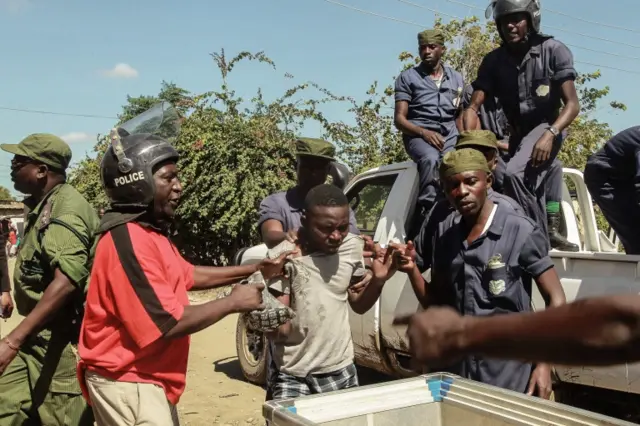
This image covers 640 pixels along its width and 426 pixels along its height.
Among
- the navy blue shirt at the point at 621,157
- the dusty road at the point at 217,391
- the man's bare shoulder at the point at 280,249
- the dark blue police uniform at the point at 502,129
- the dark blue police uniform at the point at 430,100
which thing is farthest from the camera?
the dusty road at the point at 217,391

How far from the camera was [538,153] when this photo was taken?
14.7 ft

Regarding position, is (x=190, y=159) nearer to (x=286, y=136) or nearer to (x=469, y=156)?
(x=286, y=136)

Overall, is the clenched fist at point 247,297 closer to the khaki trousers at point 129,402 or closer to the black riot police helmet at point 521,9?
the khaki trousers at point 129,402

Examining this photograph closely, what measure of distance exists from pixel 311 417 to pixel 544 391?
1.18m

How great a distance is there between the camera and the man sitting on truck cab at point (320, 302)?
3367 millimetres

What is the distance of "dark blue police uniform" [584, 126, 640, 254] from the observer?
15.4ft

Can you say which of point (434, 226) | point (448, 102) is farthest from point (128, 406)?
point (448, 102)

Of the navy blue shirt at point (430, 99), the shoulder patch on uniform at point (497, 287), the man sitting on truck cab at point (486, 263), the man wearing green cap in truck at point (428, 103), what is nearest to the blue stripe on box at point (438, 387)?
the man sitting on truck cab at point (486, 263)

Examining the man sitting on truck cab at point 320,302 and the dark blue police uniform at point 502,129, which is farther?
the dark blue police uniform at point 502,129

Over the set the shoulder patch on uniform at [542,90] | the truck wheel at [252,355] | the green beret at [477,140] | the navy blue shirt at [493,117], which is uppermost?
the shoulder patch on uniform at [542,90]

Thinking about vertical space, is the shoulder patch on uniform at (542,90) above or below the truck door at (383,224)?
above

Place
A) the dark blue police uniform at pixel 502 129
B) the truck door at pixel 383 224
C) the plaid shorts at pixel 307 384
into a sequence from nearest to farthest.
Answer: the plaid shorts at pixel 307 384
the dark blue police uniform at pixel 502 129
the truck door at pixel 383 224

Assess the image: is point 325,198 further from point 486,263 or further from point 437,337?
point 437,337

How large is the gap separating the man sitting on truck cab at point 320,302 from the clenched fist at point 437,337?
171 centimetres
